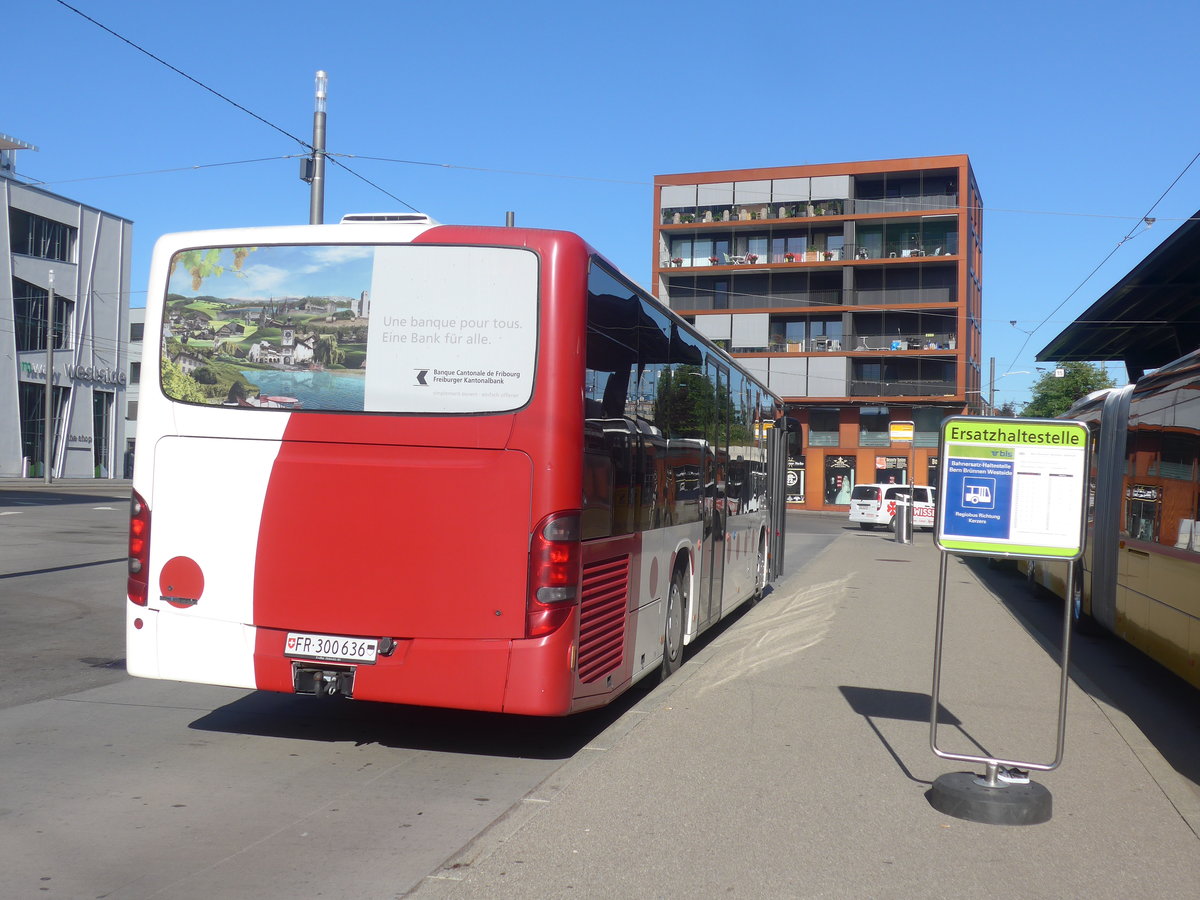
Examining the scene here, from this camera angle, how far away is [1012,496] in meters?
5.89

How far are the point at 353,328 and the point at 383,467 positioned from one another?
2.63 ft

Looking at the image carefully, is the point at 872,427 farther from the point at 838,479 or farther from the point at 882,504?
the point at 882,504

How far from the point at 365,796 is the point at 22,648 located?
5773 millimetres

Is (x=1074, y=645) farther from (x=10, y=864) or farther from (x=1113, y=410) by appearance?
(x=10, y=864)

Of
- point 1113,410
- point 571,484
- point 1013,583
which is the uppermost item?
point 1113,410

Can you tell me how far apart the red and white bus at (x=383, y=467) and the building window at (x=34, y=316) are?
175 feet

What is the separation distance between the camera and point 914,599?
16406mm

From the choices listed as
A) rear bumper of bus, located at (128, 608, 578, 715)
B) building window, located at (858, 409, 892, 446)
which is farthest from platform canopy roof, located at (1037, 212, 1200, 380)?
building window, located at (858, 409, 892, 446)

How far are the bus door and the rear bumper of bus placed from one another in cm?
424

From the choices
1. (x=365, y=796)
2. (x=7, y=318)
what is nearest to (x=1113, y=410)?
(x=365, y=796)

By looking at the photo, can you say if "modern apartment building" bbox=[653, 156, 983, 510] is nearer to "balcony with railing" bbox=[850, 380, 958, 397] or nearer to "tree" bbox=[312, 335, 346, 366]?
"balcony with railing" bbox=[850, 380, 958, 397]

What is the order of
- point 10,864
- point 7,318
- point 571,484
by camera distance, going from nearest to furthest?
point 10,864
point 571,484
point 7,318

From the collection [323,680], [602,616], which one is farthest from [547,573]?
[323,680]

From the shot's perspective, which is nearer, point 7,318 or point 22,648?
point 22,648
